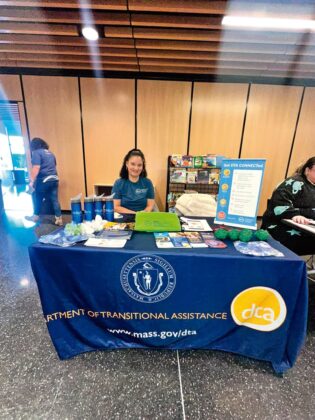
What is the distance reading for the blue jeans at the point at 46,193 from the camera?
3462 millimetres

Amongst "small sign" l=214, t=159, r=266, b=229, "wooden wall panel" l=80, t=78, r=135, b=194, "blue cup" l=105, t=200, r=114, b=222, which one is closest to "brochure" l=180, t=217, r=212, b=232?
"small sign" l=214, t=159, r=266, b=229

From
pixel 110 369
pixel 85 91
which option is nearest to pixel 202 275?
pixel 110 369

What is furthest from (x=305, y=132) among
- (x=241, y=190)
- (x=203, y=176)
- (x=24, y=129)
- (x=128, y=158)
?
(x=24, y=129)

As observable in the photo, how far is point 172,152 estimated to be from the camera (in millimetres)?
4297

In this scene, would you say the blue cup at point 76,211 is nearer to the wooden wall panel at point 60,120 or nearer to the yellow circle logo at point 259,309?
the yellow circle logo at point 259,309

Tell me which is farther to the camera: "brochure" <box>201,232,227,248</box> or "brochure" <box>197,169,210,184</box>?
"brochure" <box>197,169,210,184</box>

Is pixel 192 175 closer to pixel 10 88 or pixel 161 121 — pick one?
pixel 161 121

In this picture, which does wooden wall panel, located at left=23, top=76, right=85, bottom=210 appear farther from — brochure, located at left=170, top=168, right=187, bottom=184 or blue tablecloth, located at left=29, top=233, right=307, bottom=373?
blue tablecloth, located at left=29, top=233, right=307, bottom=373

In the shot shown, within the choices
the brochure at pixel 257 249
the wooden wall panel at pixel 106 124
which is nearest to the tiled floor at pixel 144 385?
the brochure at pixel 257 249

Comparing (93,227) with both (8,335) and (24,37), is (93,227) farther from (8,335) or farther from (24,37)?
(24,37)

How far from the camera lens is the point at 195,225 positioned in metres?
1.44

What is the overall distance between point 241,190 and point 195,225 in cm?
41

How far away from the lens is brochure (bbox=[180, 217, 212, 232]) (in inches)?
54.0

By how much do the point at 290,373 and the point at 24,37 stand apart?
483cm
